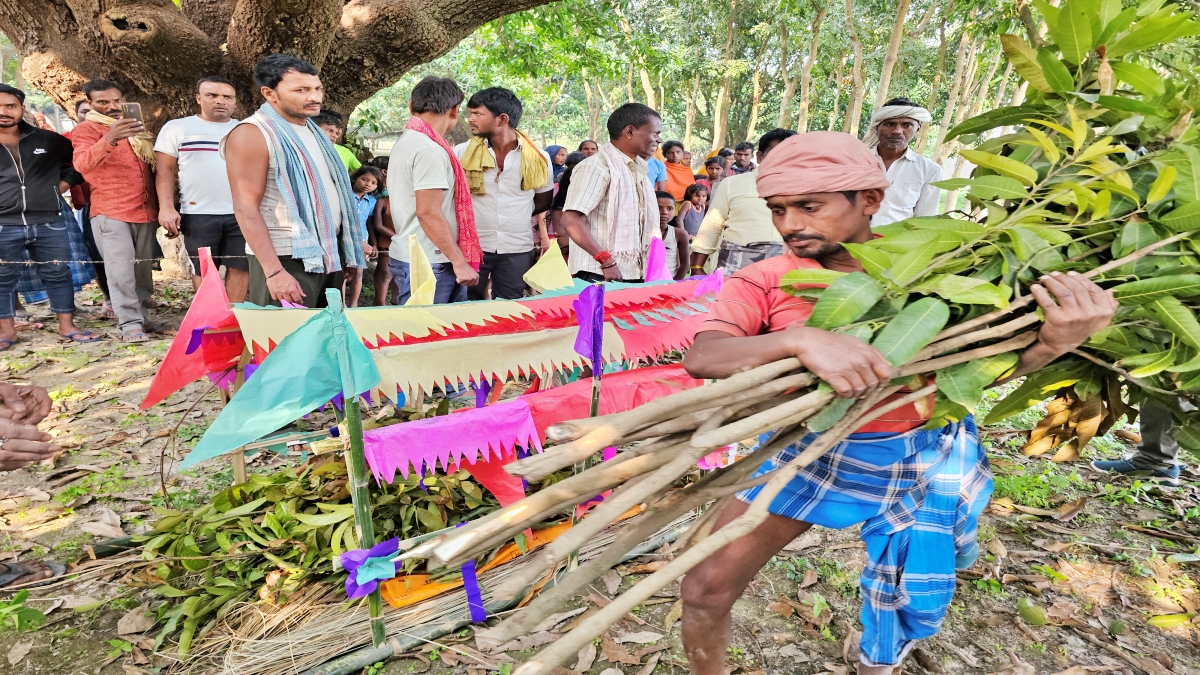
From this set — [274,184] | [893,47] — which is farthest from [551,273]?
[893,47]

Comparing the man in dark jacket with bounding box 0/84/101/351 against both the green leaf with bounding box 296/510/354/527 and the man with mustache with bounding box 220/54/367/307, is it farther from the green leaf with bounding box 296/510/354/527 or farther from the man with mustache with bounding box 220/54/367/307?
the green leaf with bounding box 296/510/354/527

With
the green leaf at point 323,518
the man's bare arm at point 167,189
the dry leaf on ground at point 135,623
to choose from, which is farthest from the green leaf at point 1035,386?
the man's bare arm at point 167,189

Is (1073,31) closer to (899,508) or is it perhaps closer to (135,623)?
(899,508)

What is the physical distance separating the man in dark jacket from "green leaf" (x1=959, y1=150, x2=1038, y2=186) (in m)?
6.17

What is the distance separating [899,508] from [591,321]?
1.21 m

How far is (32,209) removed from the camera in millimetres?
5113

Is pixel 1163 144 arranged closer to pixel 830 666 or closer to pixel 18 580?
pixel 830 666

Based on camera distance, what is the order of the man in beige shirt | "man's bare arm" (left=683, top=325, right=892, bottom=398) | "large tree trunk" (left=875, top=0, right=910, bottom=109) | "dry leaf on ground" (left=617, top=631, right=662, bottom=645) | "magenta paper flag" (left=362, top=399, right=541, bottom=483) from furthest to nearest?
"large tree trunk" (left=875, top=0, right=910, bottom=109), the man in beige shirt, "dry leaf on ground" (left=617, top=631, right=662, bottom=645), "magenta paper flag" (left=362, top=399, right=541, bottom=483), "man's bare arm" (left=683, top=325, right=892, bottom=398)

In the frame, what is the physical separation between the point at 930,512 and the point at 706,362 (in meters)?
0.85

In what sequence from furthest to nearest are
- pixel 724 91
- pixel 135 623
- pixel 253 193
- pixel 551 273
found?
pixel 724 91 → pixel 253 193 → pixel 551 273 → pixel 135 623

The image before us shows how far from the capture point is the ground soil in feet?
7.52

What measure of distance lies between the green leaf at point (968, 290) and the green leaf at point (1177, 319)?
0.34 meters

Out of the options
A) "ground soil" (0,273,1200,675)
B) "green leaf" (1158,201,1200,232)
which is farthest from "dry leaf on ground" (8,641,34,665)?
"green leaf" (1158,201,1200,232)

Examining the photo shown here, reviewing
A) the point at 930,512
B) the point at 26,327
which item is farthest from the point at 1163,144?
the point at 26,327
